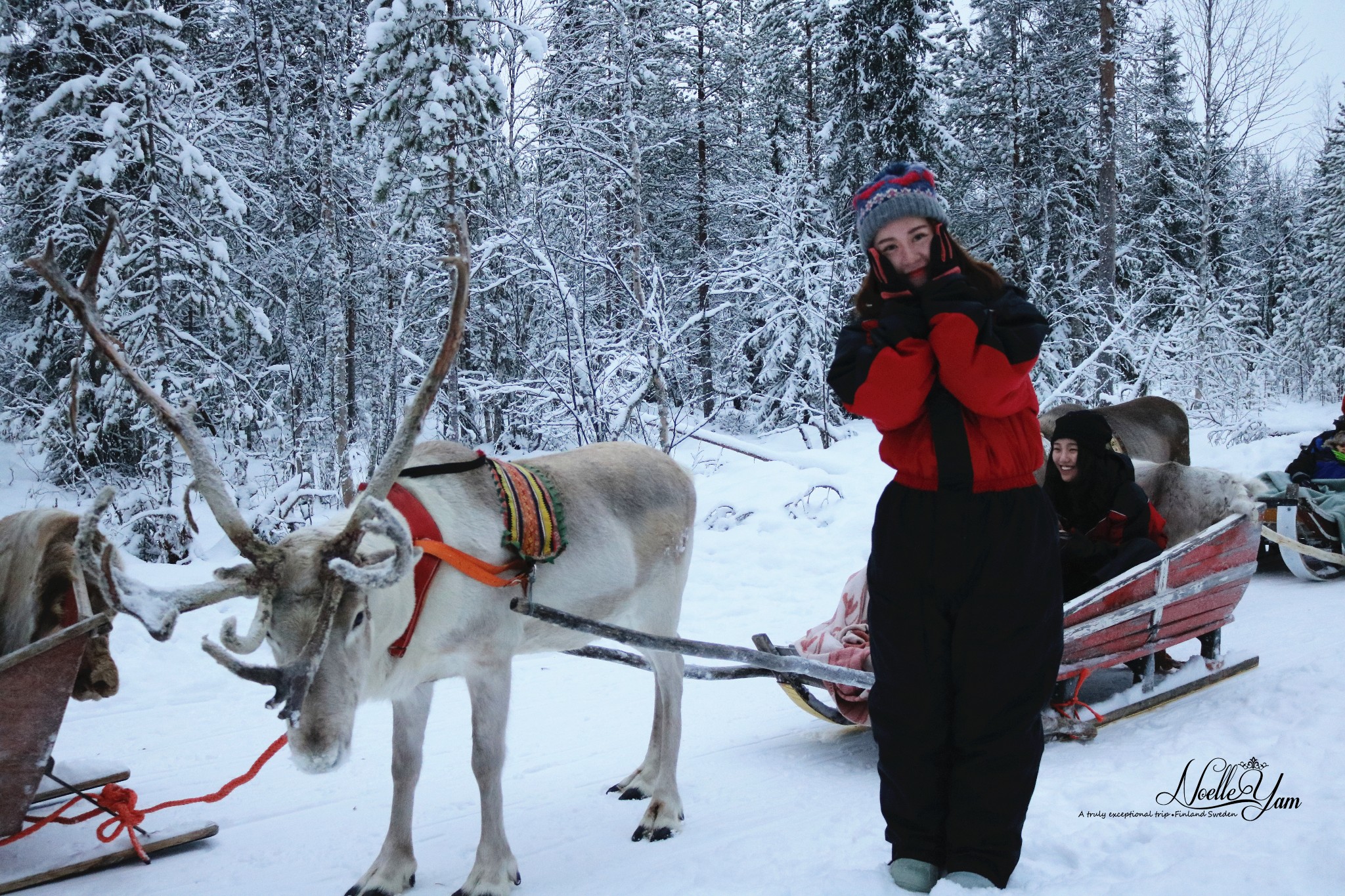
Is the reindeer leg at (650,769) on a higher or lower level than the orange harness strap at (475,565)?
lower

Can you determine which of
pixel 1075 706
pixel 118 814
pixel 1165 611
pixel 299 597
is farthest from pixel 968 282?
pixel 118 814

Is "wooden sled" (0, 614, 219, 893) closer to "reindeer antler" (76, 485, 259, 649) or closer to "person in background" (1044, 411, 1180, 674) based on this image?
"reindeer antler" (76, 485, 259, 649)

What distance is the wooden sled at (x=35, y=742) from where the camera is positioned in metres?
3.07

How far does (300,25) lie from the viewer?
15.8m

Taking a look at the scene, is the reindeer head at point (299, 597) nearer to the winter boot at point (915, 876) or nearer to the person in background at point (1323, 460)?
the winter boot at point (915, 876)

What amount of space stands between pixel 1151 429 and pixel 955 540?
846 cm

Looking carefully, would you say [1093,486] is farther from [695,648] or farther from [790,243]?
[790,243]

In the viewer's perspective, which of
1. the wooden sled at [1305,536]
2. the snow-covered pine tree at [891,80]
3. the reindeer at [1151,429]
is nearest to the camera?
the wooden sled at [1305,536]

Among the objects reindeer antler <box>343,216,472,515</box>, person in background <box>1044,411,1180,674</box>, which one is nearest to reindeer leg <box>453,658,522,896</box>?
reindeer antler <box>343,216,472,515</box>

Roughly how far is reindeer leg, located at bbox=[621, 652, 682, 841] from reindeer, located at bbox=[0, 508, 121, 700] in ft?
7.92

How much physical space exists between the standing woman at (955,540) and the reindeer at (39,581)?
119 inches

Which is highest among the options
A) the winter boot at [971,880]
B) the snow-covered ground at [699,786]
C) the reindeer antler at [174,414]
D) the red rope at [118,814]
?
the reindeer antler at [174,414]

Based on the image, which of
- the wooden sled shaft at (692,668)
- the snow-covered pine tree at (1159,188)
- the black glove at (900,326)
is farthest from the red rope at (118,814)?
the snow-covered pine tree at (1159,188)

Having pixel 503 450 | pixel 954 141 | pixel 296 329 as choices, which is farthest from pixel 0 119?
pixel 954 141
